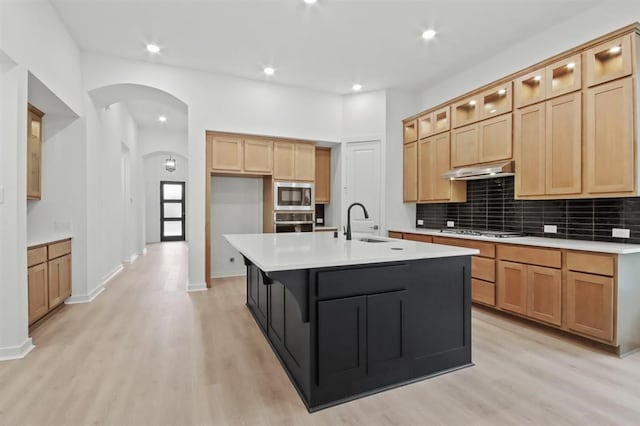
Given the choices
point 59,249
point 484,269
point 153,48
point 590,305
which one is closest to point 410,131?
point 484,269

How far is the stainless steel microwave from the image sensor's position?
530 centimetres

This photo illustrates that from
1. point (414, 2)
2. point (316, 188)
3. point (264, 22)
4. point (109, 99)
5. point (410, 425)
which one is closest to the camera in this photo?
point (410, 425)

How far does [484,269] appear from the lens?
3.68 metres

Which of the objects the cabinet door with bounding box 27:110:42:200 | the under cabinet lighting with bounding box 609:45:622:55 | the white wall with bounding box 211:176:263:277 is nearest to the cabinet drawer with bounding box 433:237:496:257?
the under cabinet lighting with bounding box 609:45:622:55

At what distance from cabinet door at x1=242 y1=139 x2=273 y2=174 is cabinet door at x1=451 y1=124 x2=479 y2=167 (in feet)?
9.08

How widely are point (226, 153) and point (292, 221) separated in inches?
59.4

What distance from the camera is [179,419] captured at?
5.98 ft

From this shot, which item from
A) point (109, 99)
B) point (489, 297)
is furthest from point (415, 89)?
point (109, 99)

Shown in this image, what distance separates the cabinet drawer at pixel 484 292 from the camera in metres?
3.59

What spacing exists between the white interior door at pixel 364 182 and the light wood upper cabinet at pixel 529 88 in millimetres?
2186

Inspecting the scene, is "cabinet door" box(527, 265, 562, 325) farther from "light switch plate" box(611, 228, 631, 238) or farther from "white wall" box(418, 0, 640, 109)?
"white wall" box(418, 0, 640, 109)

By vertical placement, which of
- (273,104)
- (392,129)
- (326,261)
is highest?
(273,104)

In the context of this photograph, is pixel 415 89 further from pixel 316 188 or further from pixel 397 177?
pixel 316 188

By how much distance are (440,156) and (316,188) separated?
7.36 ft
